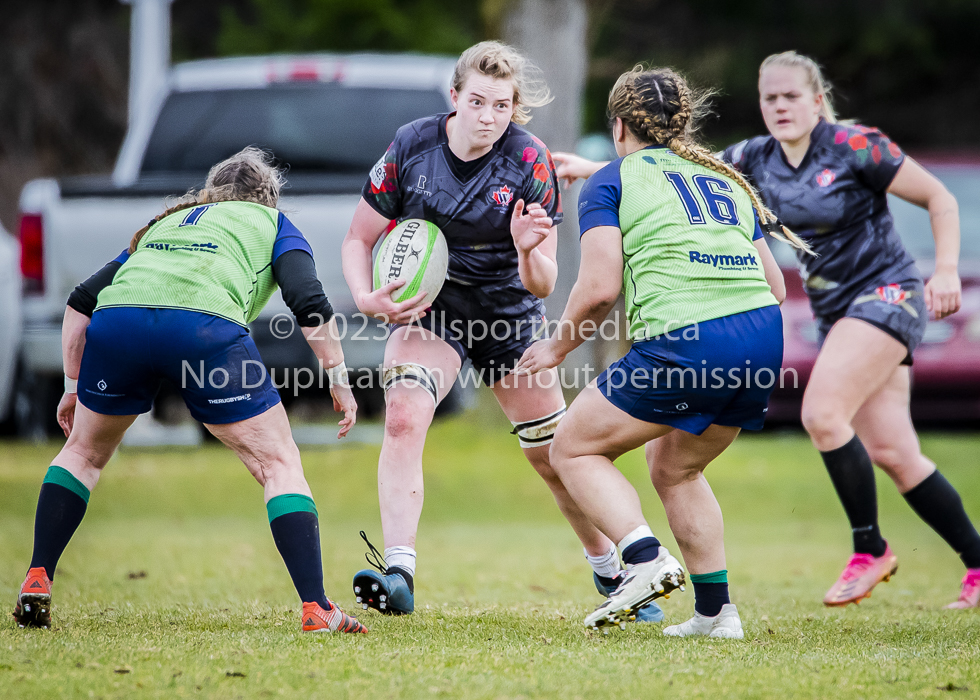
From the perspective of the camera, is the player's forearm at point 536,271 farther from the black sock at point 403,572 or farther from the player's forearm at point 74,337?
the player's forearm at point 74,337

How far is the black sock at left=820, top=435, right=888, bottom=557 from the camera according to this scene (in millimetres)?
4898

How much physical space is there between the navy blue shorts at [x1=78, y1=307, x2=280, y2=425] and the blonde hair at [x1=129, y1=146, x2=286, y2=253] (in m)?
0.42

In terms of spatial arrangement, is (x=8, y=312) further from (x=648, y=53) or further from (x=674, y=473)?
(x=648, y=53)

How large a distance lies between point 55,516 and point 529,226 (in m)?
1.96

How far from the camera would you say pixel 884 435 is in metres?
5.07

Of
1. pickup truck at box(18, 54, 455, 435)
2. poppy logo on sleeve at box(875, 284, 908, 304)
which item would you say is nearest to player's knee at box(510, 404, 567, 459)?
poppy logo on sleeve at box(875, 284, 908, 304)

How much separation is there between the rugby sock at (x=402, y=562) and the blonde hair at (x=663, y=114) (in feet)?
5.92

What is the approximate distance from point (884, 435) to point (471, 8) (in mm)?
14399

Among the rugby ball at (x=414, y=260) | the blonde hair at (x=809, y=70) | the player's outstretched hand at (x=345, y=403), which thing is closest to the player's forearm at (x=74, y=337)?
the player's outstretched hand at (x=345, y=403)

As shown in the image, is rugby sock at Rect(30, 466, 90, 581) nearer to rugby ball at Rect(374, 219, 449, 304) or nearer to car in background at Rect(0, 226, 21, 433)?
rugby ball at Rect(374, 219, 449, 304)

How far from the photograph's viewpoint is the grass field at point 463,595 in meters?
3.13

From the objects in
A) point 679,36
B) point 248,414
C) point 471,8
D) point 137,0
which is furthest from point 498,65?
point 679,36

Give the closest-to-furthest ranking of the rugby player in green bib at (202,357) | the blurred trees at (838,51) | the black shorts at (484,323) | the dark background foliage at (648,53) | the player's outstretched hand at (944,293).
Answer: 1. the rugby player in green bib at (202,357)
2. the black shorts at (484,323)
3. the player's outstretched hand at (944,293)
4. the dark background foliage at (648,53)
5. the blurred trees at (838,51)

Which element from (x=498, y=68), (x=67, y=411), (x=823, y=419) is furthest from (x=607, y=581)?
(x=67, y=411)
